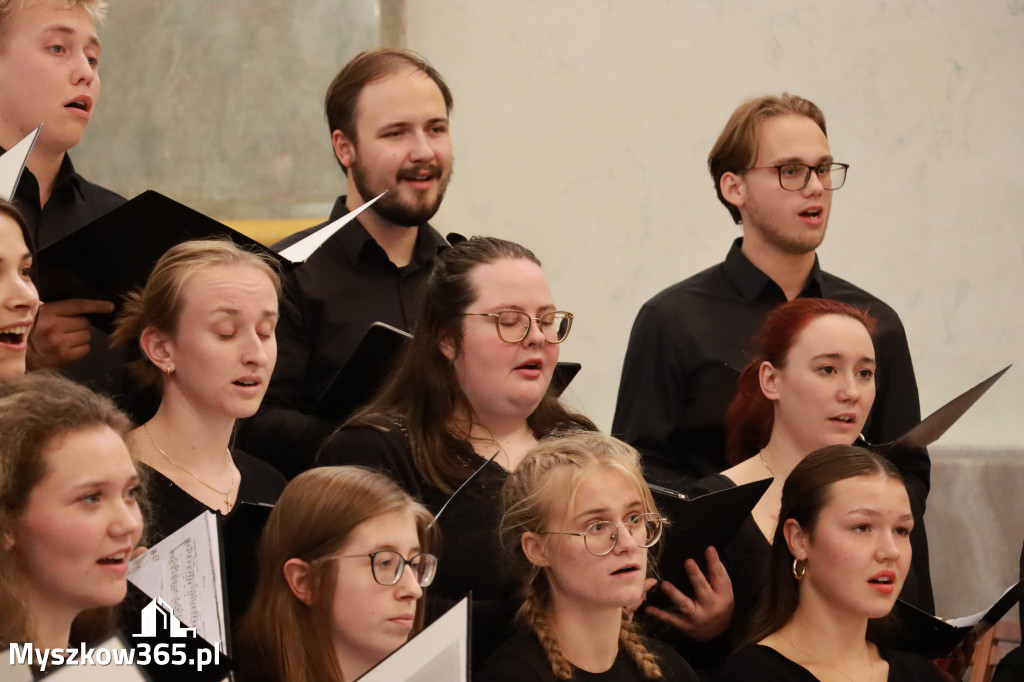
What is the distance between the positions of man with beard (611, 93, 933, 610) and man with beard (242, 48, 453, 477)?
50cm

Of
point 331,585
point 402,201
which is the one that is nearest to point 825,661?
point 331,585

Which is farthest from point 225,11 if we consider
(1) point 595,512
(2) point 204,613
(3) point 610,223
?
(2) point 204,613

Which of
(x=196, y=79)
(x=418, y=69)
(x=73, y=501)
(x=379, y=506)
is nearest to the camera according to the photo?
(x=73, y=501)

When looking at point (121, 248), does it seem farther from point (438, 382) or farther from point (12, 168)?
point (438, 382)

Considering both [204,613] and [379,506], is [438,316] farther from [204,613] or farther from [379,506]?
[204,613]

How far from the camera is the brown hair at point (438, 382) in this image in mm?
2217

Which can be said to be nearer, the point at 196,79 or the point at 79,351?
the point at 79,351

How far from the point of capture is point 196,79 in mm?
3916

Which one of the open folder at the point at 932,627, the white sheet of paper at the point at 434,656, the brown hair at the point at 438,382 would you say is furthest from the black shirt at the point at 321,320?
the open folder at the point at 932,627

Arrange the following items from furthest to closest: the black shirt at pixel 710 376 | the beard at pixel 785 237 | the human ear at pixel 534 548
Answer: the beard at pixel 785 237 < the black shirt at pixel 710 376 < the human ear at pixel 534 548

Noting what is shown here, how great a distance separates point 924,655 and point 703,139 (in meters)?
2.25

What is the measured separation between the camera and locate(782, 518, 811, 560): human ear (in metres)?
2.24

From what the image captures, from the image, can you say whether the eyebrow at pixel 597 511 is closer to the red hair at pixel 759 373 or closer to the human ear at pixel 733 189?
the red hair at pixel 759 373

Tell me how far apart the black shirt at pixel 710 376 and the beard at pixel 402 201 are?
0.51m
